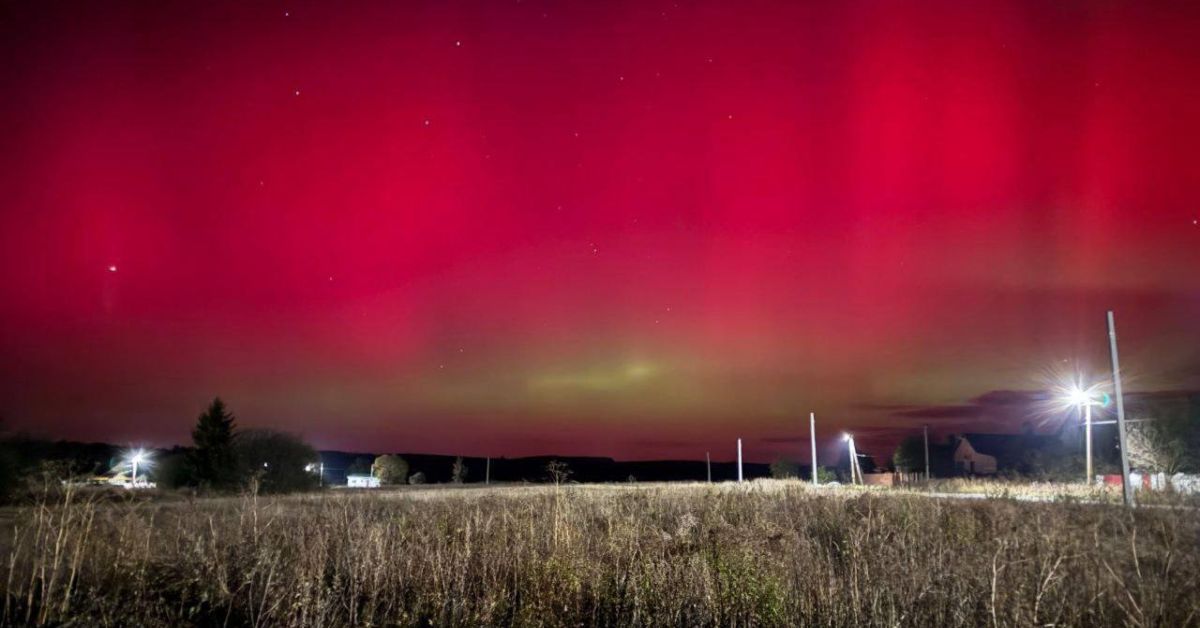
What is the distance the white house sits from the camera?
89206 mm

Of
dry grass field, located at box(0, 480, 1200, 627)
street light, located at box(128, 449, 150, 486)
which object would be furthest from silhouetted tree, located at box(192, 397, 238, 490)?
dry grass field, located at box(0, 480, 1200, 627)

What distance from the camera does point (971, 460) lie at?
90312 mm

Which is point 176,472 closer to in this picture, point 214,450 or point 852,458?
point 214,450

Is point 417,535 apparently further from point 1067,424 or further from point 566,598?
point 1067,424

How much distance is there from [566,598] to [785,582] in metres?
2.38

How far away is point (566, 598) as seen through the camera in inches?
296

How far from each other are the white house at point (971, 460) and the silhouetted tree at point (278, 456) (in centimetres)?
7565

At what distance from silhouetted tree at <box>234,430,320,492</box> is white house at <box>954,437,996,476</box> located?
75.7 metres

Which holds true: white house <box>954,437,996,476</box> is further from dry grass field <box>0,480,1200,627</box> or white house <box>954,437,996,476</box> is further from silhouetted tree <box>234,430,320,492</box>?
dry grass field <box>0,480,1200,627</box>

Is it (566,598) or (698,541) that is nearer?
(566,598)

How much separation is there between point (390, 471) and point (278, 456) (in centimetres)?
3105

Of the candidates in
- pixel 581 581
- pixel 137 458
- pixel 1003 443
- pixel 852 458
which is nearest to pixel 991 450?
pixel 1003 443

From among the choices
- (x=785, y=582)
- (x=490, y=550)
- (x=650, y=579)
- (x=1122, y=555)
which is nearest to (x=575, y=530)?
(x=490, y=550)

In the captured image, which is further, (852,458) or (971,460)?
(971,460)
